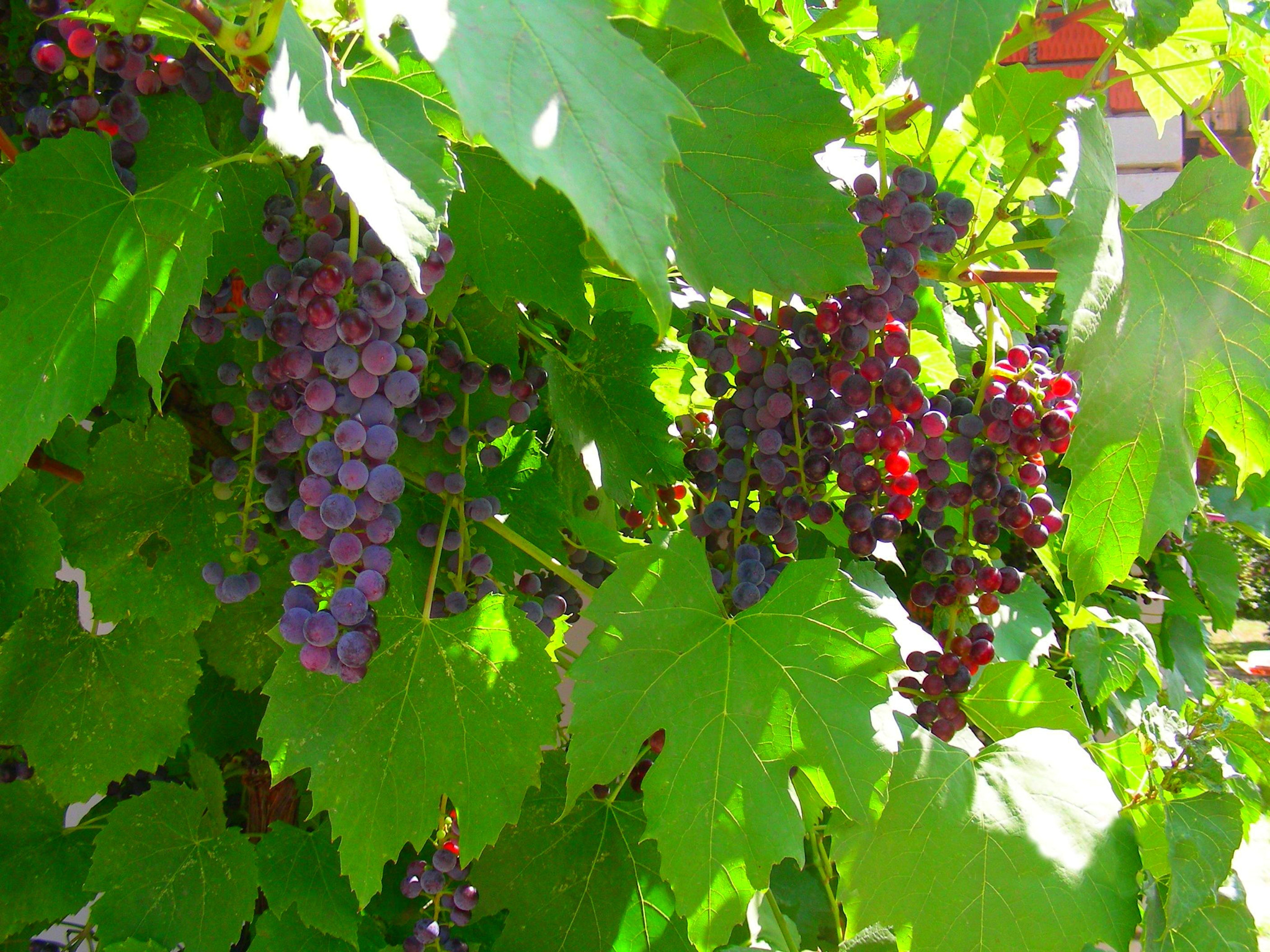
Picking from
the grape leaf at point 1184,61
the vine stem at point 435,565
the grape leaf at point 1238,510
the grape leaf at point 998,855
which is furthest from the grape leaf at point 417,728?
the grape leaf at point 1238,510

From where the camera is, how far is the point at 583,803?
1061 millimetres

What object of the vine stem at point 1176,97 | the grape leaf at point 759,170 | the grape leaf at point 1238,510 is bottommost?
the grape leaf at point 1238,510

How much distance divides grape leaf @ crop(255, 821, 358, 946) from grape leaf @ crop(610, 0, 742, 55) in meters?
0.90

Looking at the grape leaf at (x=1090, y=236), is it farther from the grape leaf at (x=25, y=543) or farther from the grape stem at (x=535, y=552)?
the grape leaf at (x=25, y=543)

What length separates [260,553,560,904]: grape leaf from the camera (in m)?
0.76

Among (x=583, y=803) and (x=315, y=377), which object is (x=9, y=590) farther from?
(x=583, y=803)

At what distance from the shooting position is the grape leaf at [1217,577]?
6.53ft

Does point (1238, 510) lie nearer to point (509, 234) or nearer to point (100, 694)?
point (509, 234)

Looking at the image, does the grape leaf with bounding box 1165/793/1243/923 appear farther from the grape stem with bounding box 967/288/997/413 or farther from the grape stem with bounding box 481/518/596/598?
the grape stem with bounding box 481/518/596/598

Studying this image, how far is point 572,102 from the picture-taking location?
0.43 meters

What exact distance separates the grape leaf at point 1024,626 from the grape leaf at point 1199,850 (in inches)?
16.8

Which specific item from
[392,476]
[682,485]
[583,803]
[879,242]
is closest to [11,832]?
[583,803]

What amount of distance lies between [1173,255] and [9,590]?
3.87ft

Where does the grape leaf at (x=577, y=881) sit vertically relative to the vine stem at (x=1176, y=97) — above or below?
below
